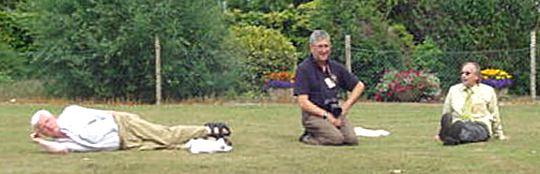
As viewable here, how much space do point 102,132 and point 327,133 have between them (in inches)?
88.3

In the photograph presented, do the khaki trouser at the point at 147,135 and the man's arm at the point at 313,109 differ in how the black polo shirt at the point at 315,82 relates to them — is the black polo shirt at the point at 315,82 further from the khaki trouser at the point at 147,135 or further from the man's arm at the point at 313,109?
the khaki trouser at the point at 147,135

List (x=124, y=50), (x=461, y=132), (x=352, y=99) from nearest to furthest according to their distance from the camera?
1. (x=461, y=132)
2. (x=352, y=99)
3. (x=124, y=50)

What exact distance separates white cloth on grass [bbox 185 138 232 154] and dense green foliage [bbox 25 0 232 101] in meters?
10.3

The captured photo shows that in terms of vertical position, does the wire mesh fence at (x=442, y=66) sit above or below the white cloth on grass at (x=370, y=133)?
above

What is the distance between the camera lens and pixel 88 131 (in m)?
10.5

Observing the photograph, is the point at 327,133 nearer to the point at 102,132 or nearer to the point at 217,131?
the point at 217,131

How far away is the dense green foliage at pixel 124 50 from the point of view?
20.8 meters

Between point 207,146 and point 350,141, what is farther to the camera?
point 350,141

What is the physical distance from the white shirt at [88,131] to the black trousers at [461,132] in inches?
125

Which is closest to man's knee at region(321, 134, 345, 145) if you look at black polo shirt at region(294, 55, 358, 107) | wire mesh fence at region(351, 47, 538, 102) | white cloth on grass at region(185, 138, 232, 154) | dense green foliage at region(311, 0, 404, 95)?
black polo shirt at region(294, 55, 358, 107)

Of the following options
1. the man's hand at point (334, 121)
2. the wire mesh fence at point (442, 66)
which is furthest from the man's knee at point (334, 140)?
the wire mesh fence at point (442, 66)

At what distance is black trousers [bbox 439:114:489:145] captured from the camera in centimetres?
1094

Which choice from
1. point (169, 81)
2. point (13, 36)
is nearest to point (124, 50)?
point (169, 81)

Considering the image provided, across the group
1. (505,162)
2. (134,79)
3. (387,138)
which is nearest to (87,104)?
(134,79)
